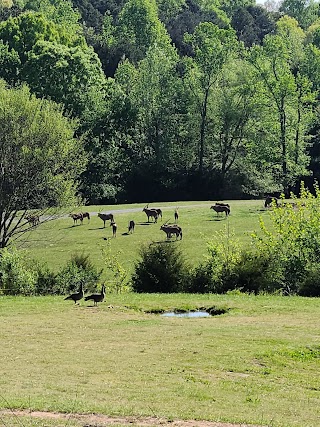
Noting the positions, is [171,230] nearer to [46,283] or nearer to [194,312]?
[46,283]

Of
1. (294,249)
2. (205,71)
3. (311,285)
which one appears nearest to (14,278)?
(294,249)

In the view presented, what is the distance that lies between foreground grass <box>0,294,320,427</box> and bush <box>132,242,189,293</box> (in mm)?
4931

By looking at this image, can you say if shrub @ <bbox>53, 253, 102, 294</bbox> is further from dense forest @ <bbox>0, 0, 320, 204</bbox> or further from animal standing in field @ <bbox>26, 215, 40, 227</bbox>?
dense forest @ <bbox>0, 0, 320, 204</bbox>

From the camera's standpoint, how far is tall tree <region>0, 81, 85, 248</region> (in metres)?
39.6

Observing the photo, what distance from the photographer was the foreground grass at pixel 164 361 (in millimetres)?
12180

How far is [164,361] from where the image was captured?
53.8 feet

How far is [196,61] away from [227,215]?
3217 centimetres

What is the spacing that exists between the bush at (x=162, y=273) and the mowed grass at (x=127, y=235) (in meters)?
3.95

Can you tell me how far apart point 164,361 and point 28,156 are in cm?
2551

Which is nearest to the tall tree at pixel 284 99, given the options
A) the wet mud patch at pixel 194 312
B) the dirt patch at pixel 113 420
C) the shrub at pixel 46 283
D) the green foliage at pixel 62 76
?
the green foliage at pixel 62 76

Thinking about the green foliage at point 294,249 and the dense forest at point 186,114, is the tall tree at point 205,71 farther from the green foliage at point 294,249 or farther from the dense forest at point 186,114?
the green foliage at point 294,249

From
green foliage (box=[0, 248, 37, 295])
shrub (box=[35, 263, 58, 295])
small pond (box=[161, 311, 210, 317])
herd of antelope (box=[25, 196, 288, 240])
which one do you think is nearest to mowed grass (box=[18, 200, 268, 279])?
herd of antelope (box=[25, 196, 288, 240])

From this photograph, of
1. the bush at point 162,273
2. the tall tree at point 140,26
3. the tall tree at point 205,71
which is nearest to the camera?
the bush at point 162,273

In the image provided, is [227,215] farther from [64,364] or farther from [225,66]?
[64,364]
